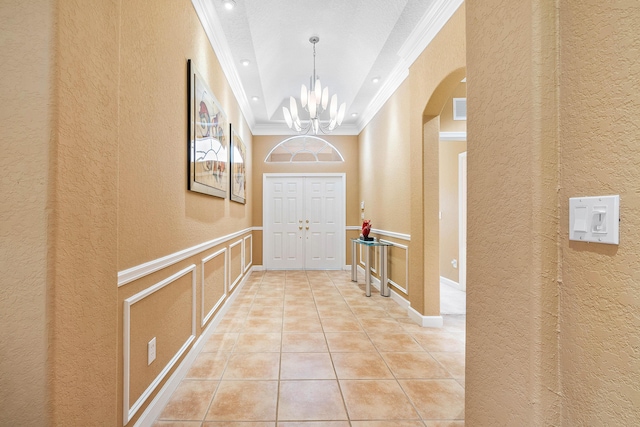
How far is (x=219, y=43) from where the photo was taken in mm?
2809

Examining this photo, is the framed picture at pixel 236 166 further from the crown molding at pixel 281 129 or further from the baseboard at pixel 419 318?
the baseboard at pixel 419 318

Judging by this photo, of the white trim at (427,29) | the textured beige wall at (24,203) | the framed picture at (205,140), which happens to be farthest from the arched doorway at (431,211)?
the textured beige wall at (24,203)

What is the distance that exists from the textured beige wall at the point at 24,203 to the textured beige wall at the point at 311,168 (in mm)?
4891

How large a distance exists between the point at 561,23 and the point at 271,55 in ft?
10.2

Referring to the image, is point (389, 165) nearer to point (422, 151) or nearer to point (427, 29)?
point (422, 151)

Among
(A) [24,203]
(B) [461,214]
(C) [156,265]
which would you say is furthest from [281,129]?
(A) [24,203]

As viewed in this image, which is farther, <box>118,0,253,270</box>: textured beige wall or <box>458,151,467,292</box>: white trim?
<box>458,151,467,292</box>: white trim

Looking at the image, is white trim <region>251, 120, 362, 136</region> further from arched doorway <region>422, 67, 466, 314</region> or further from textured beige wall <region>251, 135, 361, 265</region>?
arched doorway <region>422, 67, 466, 314</region>

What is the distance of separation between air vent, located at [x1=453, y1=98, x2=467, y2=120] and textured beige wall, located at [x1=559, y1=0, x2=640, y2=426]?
134 inches

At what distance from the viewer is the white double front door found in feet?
19.1

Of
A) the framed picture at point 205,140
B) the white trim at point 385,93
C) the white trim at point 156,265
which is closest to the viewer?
the white trim at point 156,265

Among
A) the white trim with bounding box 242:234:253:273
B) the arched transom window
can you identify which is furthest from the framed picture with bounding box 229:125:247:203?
the arched transom window

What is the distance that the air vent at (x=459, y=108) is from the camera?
391 centimetres

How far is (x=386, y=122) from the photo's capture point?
13.5 ft
